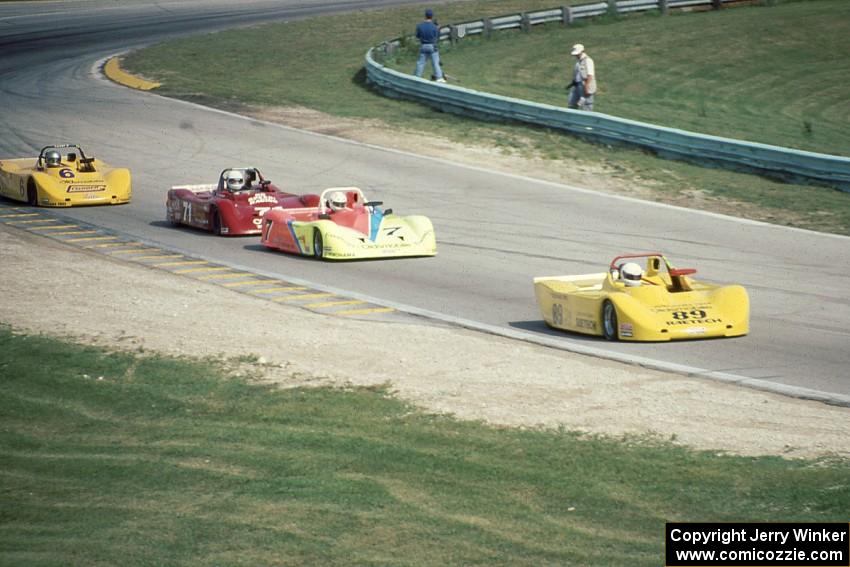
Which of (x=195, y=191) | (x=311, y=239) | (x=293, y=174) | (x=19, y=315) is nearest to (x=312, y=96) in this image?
(x=293, y=174)

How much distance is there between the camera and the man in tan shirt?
32938mm

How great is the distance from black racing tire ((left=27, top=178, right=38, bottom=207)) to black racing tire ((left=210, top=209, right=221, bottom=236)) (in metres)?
4.39

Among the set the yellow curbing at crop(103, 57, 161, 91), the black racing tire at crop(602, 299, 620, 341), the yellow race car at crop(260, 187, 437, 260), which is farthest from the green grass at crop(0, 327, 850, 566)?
the yellow curbing at crop(103, 57, 161, 91)

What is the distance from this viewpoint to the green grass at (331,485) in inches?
392

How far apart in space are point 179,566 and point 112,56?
3969 centimetres

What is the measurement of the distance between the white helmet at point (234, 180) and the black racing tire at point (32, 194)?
15.3ft

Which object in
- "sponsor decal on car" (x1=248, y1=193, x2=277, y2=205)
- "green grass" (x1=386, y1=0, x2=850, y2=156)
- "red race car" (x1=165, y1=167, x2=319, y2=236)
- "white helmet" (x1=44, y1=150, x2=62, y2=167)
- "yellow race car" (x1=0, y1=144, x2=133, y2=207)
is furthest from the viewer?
"green grass" (x1=386, y1=0, x2=850, y2=156)

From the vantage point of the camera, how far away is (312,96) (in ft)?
128

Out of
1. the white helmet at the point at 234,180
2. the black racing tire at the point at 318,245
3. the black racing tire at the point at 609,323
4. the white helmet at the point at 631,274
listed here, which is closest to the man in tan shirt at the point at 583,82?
the white helmet at the point at 234,180

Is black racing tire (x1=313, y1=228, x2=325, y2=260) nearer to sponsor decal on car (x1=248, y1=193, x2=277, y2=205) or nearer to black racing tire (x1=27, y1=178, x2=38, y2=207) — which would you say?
sponsor decal on car (x1=248, y1=193, x2=277, y2=205)

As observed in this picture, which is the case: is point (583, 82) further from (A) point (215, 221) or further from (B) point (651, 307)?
(B) point (651, 307)

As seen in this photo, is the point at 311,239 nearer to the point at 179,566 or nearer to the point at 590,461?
the point at 590,461

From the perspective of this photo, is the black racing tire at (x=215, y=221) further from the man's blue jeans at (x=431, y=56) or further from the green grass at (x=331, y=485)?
the man's blue jeans at (x=431, y=56)

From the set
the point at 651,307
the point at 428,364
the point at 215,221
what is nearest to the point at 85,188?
the point at 215,221
